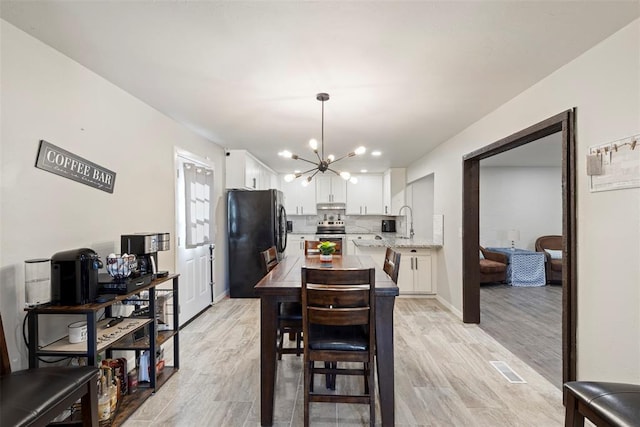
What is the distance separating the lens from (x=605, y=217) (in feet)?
5.96

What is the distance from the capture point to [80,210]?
2.08 m

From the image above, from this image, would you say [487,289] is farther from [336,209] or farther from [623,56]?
[623,56]

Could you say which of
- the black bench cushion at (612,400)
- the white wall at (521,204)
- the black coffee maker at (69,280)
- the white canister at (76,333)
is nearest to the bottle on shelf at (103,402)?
the white canister at (76,333)

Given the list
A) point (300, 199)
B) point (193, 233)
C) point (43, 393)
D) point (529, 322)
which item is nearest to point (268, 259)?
point (193, 233)

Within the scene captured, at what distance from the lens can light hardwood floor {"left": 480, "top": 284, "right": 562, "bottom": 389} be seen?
8.94ft

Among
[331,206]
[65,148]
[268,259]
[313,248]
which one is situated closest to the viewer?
[65,148]

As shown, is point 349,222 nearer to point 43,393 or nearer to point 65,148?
point 65,148

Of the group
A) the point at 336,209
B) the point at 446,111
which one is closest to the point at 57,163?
the point at 446,111

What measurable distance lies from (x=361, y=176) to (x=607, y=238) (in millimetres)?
5407

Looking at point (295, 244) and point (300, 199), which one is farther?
point (300, 199)

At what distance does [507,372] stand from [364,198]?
4.81m

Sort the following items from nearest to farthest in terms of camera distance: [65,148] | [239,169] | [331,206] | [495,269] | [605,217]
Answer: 1. [605,217]
2. [65,148]
3. [239,169]
4. [495,269]
5. [331,206]

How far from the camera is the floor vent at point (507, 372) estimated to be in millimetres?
2369

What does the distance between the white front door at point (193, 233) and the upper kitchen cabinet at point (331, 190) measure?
306 centimetres
